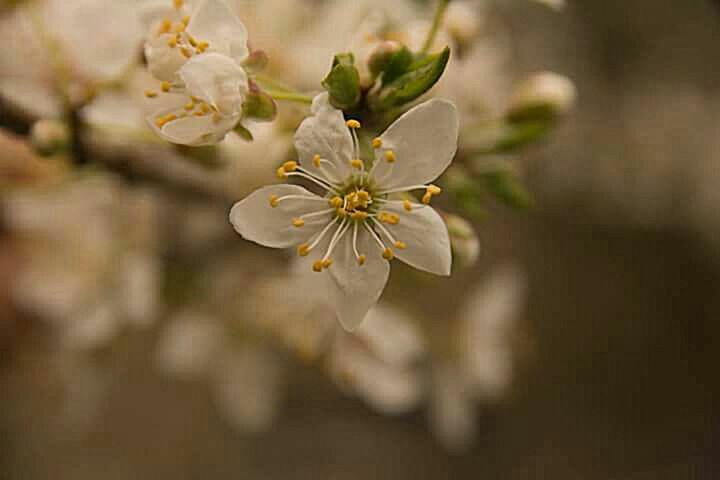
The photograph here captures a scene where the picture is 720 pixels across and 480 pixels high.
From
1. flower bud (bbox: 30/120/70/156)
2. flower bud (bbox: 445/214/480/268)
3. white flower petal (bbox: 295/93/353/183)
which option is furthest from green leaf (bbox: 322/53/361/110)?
flower bud (bbox: 30/120/70/156)

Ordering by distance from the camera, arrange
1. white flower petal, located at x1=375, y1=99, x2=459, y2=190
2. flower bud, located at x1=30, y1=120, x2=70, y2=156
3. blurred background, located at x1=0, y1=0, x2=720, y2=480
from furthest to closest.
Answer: blurred background, located at x1=0, y1=0, x2=720, y2=480
flower bud, located at x1=30, y1=120, x2=70, y2=156
white flower petal, located at x1=375, y1=99, x2=459, y2=190

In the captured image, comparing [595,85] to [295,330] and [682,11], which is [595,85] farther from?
[295,330]

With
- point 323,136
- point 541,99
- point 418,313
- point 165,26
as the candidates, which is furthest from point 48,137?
point 418,313

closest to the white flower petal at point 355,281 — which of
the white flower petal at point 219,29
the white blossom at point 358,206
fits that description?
the white blossom at point 358,206

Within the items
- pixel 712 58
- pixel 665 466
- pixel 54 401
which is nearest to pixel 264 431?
pixel 54 401

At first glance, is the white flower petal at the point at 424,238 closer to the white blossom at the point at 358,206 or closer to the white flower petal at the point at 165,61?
the white blossom at the point at 358,206

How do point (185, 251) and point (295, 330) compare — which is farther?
point (185, 251)

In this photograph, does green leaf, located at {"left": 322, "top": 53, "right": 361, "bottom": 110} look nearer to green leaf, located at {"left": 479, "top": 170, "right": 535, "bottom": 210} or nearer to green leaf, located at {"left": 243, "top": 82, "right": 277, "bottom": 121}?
green leaf, located at {"left": 243, "top": 82, "right": 277, "bottom": 121}
